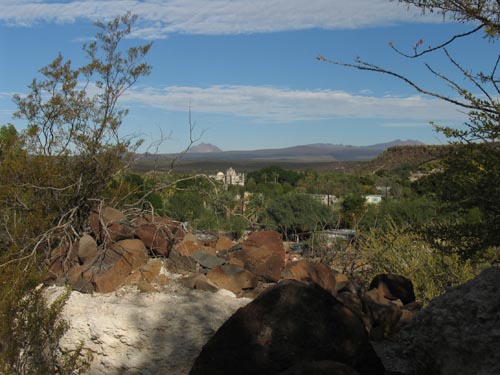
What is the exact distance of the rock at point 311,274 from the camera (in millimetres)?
5734

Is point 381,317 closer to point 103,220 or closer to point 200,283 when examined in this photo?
point 200,283

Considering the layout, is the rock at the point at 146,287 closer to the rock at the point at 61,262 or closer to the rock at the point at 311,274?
the rock at the point at 61,262

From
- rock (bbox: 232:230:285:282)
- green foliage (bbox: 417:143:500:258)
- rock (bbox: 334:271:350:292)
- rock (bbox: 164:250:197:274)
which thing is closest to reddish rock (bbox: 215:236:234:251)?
rock (bbox: 232:230:285:282)

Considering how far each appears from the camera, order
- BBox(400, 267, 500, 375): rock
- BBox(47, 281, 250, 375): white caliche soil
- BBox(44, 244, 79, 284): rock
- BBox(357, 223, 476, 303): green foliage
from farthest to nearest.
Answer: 1. BBox(357, 223, 476, 303): green foliage
2. BBox(44, 244, 79, 284): rock
3. BBox(47, 281, 250, 375): white caliche soil
4. BBox(400, 267, 500, 375): rock

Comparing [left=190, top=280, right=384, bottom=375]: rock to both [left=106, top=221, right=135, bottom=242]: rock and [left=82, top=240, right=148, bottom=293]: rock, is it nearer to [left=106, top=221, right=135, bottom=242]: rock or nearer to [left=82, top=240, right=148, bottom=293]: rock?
[left=82, top=240, right=148, bottom=293]: rock

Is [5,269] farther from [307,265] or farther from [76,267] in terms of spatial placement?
[307,265]

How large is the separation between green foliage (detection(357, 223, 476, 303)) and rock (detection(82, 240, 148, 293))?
326 centimetres

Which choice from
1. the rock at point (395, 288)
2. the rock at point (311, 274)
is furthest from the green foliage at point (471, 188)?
the rock at point (311, 274)

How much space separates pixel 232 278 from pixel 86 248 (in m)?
1.55

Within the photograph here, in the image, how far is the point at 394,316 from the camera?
17.2 ft

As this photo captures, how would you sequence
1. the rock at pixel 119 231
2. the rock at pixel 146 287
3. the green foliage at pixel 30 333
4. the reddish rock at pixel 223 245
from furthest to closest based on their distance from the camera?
the reddish rock at pixel 223 245
the rock at pixel 119 231
the rock at pixel 146 287
the green foliage at pixel 30 333

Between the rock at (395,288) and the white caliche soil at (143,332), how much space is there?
5.85 ft

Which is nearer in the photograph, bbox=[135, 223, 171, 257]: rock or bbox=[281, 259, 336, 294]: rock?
bbox=[281, 259, 336, 294]: rock

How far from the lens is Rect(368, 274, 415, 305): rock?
242 inches
